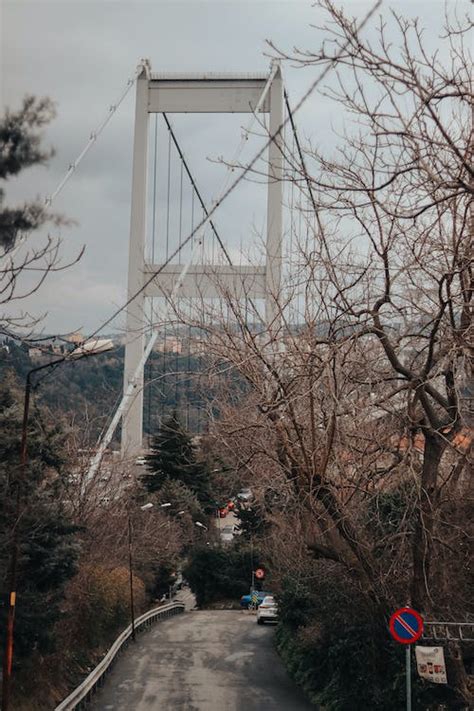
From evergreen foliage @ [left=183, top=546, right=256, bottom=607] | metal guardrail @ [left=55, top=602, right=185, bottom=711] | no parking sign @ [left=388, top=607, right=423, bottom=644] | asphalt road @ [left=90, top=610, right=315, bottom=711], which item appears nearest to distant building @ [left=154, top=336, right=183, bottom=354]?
no parking sign @ [left=388, top=607, right=423, bottom=644]

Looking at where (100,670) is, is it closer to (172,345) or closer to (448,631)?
(172,345)

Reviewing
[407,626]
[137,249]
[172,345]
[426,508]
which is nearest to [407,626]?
[407,626]

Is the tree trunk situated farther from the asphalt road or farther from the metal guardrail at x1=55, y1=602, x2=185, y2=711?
the metal guardrail at x1=55, y1=602, x2=185, y2=711

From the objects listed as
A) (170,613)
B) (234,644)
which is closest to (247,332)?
(234,644)

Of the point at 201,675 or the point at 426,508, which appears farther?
the point at 201,675

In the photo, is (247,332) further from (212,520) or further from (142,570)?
(212,520)

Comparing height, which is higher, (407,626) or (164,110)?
(164,110)
